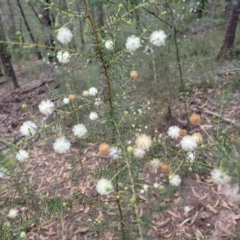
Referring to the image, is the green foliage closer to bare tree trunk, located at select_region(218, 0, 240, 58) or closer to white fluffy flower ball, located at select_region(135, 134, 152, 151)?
white fluffy flower ball, located at select_region(135, 134, 152, 151)

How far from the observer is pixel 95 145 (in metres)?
3.89

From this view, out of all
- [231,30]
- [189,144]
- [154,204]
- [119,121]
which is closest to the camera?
[189,144]

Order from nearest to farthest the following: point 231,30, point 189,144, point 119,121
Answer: point 189,144 < point 119,121 < point 231,30

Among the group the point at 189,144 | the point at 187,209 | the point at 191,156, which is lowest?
the point at 187,209

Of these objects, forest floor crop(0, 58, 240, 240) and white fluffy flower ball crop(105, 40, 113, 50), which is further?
forest floor crop(0, 58, 240, 240)

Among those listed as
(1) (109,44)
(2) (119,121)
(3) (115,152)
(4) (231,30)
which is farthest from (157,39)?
(4) (231,30)

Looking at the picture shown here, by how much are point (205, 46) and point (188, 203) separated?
10.1 ft

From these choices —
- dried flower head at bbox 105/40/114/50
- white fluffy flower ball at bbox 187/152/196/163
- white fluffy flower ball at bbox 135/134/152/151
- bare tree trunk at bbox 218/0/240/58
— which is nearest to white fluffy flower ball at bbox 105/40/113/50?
dried flower head at bbox 105/40/114/50

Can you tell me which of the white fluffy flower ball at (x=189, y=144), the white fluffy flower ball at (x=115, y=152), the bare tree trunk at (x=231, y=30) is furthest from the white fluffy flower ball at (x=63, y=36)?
the bare tree trunk at (x=231, y=30)

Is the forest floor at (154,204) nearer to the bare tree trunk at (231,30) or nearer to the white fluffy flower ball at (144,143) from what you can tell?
the white fluffy flower ball at (144,143)

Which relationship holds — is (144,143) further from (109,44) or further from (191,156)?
(109,44)

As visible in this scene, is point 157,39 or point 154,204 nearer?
point 157,39

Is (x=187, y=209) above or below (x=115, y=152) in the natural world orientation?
below

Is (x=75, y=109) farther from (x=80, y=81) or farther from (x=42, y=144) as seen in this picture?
(x=80, y=81)
